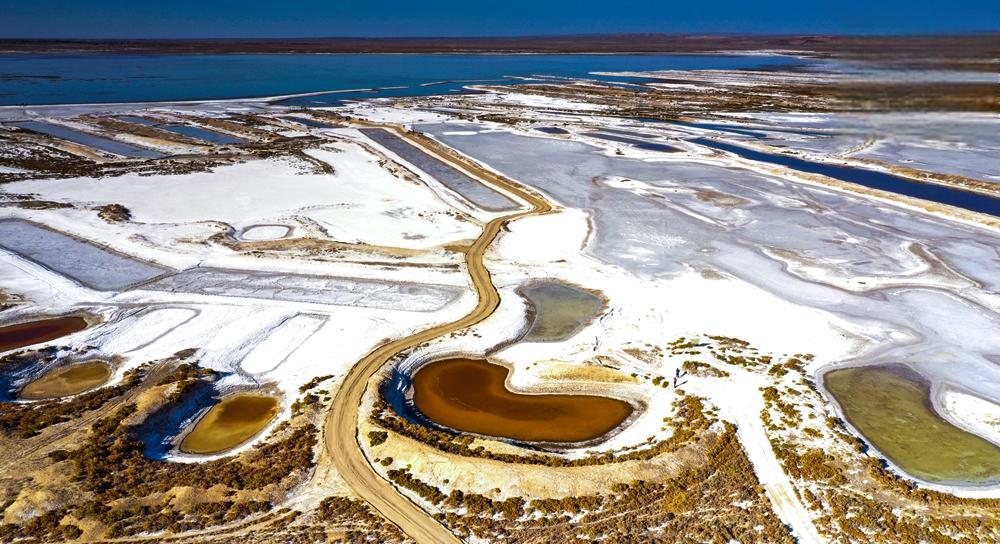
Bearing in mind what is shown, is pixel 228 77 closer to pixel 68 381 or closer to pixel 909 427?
pixel 68 381

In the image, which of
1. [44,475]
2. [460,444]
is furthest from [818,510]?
[44,475]

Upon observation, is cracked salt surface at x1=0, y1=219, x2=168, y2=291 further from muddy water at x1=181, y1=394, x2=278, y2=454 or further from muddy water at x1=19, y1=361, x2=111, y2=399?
muddy water at x1=181, y1=394, x2=278, y2=454

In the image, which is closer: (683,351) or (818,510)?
(818,510)

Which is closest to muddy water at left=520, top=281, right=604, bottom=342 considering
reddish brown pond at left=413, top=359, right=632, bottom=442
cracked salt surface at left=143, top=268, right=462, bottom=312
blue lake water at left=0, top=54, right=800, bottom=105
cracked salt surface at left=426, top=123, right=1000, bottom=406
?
reddish brown pond at left=413, top=359, right=632, bottom=442

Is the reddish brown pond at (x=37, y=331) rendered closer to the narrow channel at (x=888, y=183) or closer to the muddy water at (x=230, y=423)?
the muddy water at (x=230, y=423)

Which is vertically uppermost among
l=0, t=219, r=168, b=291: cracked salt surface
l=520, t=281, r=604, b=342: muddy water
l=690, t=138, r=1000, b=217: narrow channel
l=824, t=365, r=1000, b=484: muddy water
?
l=690, t=138, r=1000, b=217: narrow channel

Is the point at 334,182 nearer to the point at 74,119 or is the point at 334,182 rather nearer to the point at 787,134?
the point at 74,119
